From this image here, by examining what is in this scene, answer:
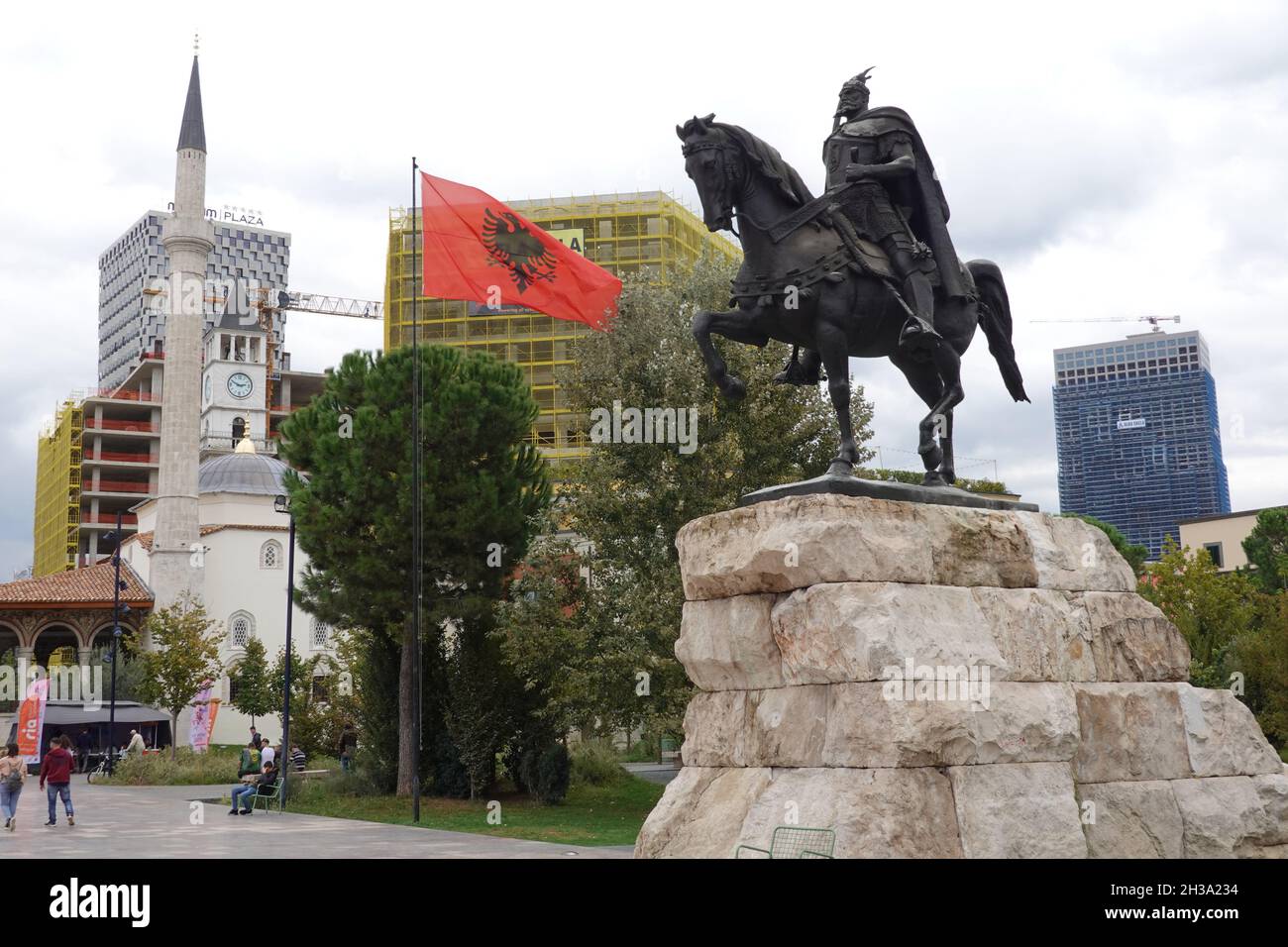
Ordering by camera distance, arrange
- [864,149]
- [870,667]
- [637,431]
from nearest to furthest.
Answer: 1. [870,667]
2. [864,149]
3. [637,431]

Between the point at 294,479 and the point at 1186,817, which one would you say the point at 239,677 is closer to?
the point at 294,479

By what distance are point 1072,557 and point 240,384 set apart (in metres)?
100

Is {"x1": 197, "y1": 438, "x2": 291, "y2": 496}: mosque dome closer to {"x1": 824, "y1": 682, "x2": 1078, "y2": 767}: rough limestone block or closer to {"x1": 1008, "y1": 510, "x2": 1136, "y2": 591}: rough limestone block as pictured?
{"x1": 1008, "y1": 510, "x2": 1136, "y2": 591}: rough limestone block

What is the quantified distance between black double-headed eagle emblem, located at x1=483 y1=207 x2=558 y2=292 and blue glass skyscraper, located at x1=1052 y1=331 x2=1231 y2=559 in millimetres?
104002

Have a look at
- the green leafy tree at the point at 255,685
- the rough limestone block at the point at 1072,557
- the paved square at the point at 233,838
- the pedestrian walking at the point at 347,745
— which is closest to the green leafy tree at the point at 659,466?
the paved square at the point at 233,838

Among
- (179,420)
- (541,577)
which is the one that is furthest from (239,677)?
(541,577)

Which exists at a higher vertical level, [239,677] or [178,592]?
[178,592]

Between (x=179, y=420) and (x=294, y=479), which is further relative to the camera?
(x=179, y=420)

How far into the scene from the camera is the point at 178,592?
58.2 meters

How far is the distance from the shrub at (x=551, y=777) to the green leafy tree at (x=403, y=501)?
2.95m

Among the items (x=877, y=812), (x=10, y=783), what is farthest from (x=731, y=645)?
(x=10, y=783)

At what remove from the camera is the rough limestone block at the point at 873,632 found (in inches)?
321

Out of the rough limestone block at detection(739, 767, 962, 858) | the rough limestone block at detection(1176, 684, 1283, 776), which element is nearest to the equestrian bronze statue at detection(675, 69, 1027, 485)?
the rough limestone block at detection(739, 767, 962, 858)

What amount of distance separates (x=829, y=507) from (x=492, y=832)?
13.5 metres
